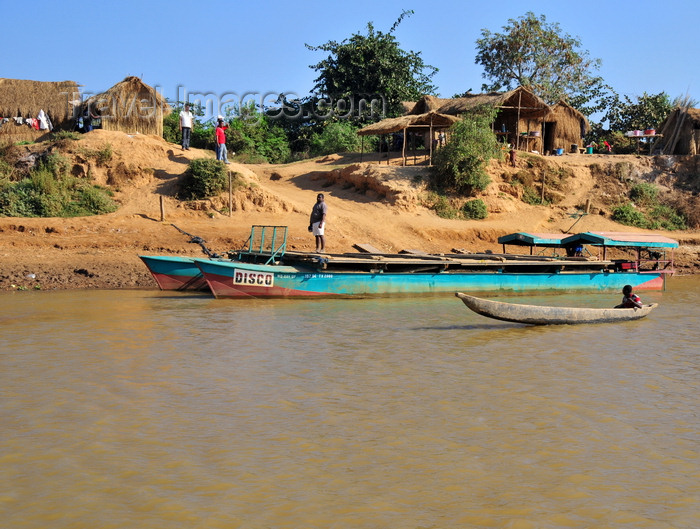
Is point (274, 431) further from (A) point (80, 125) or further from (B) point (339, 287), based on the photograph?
(A) point (80, 125)

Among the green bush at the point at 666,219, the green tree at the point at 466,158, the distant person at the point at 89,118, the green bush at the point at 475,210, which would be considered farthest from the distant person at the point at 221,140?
the green bush at the point at 666,219

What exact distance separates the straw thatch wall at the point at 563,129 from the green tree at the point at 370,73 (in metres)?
6.89

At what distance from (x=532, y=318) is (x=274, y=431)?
5.64 metres

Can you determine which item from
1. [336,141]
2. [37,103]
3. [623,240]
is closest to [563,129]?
[336,141]

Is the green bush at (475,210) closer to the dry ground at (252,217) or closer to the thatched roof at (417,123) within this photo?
the dry ground at (252,217)

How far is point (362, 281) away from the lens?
45.2 feet

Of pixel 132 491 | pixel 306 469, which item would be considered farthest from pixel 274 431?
pixel 132 491

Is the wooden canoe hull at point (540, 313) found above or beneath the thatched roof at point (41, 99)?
beneath

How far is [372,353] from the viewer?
29.9 ft

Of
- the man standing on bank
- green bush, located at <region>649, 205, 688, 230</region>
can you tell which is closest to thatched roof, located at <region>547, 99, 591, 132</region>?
green bush, located at <region>649, 205, 688, 230</region>

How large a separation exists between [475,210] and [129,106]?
1177 centimetres

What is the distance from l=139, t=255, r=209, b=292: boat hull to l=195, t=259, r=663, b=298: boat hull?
2.85 ft

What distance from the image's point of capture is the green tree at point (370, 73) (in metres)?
33.5

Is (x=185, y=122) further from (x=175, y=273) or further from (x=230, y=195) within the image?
(x=175, y=273)
